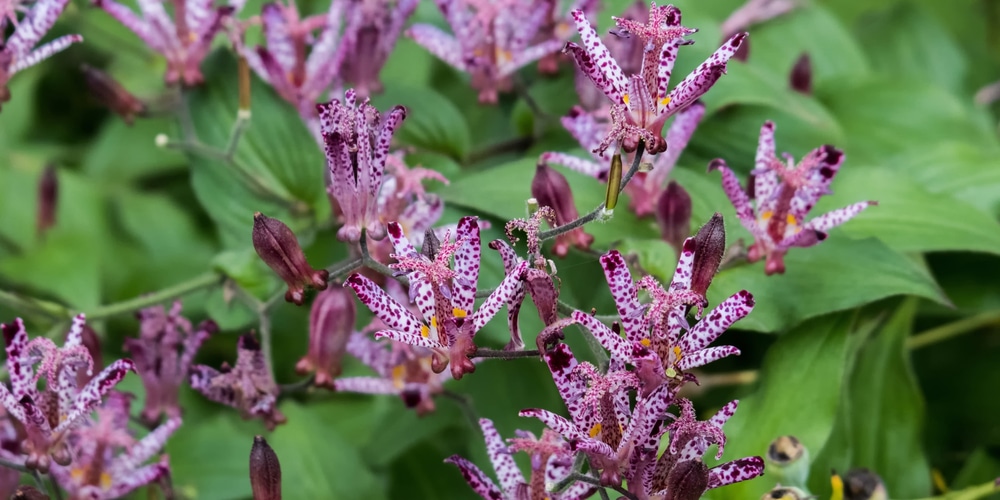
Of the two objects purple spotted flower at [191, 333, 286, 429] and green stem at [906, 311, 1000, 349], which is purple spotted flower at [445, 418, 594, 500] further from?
green stem at [906, 311, 1000, 349]

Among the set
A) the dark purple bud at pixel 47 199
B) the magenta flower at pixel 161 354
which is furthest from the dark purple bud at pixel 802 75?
the dark purple bud at pixel 47 199

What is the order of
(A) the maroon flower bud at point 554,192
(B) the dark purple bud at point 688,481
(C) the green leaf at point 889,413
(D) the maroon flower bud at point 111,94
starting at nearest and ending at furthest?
(B) the dark purple bud at point 688,481 → (A) the maroon flower bud at point 554,192 → (C) the green leaf at point 889,413 → (D) the maroon flower bud at point 111,94

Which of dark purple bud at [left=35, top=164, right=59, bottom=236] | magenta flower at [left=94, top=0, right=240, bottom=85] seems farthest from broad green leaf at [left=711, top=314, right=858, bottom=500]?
dark purple bud at [left=35, top=164, right=59, bottom=236]

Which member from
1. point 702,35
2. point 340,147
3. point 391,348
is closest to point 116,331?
point 391,348

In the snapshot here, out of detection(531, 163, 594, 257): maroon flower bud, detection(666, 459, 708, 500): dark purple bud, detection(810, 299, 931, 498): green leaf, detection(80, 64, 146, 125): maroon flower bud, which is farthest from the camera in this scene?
detection(80, 64, 146, 125): maroon flower bud

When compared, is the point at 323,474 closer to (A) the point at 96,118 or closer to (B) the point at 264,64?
(B) the point at 264,64

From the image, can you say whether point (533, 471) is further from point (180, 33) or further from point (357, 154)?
point (180, 33)

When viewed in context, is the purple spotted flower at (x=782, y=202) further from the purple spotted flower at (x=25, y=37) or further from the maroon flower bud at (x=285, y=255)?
the purple spotted flower at (x=25, y=37)
